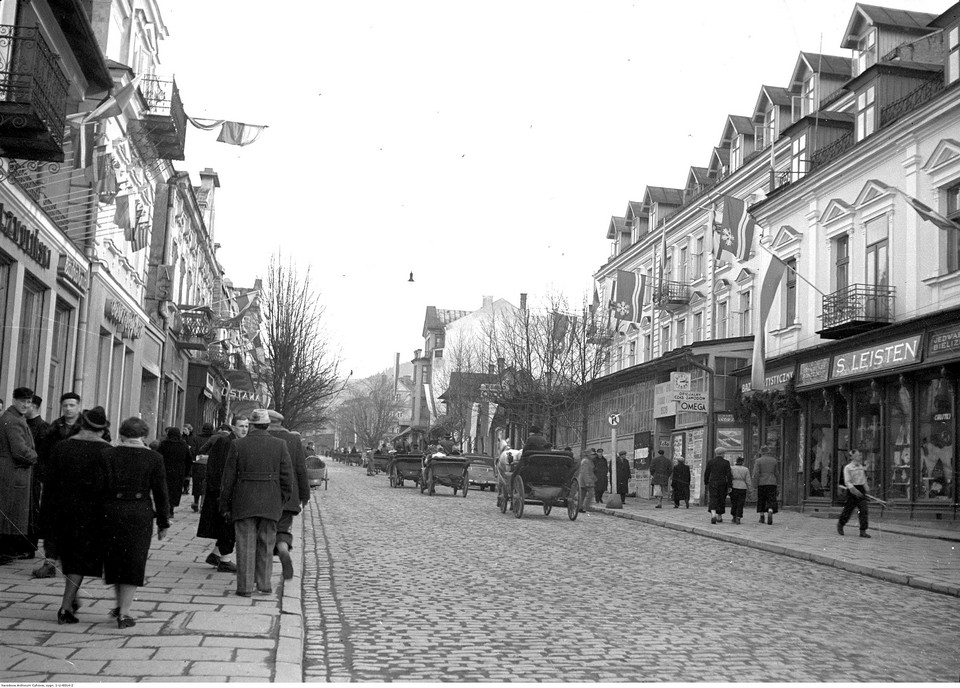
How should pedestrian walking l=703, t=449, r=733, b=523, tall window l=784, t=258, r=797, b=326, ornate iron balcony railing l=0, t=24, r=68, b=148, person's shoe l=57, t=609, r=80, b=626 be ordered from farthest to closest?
tall window l=784, t=258, r=797, b=326, pedestrian walking l=703, t=449, r=733, b=523, ornate iron balcony railing l=0, t=24, r=68, b=148, person's shoe l=57, t=609, r=80, b=626

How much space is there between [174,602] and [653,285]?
35076 mm

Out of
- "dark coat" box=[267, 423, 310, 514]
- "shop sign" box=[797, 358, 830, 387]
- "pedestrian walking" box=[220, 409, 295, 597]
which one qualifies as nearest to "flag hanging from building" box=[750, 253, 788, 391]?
"shop sign" box=[797, 358, 830, 387]

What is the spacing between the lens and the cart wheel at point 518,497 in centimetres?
2072

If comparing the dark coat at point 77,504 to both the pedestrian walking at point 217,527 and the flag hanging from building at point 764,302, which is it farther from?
the flag hanging from building at point 764,302

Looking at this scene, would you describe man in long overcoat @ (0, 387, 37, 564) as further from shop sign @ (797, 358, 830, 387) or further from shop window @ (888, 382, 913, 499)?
shop sign @ (797, 358, 830, 387)

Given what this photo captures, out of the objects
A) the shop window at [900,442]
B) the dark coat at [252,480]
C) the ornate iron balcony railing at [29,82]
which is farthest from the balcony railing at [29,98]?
the shop window at [900,442]

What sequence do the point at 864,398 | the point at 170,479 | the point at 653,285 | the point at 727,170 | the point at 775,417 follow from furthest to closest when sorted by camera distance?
1. the point at 653,285
2. the point at 727,170
3. the point at 775,417
4. the point at 864,398
5. the point at 170,479

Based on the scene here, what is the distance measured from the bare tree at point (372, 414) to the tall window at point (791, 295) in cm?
8820

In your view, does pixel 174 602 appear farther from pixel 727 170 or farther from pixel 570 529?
pixel 727 170

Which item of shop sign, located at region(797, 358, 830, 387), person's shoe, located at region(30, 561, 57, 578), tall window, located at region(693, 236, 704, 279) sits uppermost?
tall window, located at region(693, 236, 704, 279)

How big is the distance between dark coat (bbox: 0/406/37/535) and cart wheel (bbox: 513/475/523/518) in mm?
11690

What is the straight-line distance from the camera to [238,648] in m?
6.83

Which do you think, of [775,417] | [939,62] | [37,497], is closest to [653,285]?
[775,417]

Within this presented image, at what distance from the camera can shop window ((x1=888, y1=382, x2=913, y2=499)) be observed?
883 inches
